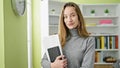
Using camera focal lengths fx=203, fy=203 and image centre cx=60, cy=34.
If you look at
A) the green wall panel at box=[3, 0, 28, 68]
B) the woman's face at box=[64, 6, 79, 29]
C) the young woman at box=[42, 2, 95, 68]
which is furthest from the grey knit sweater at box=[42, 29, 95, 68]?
the green wall panel at box=[3, 0, 28, 68]

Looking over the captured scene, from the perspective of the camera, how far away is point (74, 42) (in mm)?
1538

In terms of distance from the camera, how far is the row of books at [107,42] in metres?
4.45

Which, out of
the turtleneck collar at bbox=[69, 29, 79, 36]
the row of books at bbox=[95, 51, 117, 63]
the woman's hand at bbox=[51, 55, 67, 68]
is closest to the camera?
the woman's hand at bbox=[51, 55, 67, 68]

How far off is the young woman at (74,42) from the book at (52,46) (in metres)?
0.04

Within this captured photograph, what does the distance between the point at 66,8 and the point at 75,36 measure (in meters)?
0.23

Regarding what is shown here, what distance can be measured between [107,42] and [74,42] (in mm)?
3067

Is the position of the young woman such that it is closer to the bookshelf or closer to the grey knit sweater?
the grey knit sweater

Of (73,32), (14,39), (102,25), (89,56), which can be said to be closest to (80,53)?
(89,56)

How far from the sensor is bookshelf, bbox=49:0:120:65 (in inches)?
169

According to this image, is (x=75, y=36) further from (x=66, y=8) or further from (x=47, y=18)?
(x=47, y=18)

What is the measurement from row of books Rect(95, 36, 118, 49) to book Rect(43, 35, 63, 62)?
10.1 feet

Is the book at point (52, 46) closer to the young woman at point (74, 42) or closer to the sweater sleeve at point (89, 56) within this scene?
the young woman at point (74, 42)

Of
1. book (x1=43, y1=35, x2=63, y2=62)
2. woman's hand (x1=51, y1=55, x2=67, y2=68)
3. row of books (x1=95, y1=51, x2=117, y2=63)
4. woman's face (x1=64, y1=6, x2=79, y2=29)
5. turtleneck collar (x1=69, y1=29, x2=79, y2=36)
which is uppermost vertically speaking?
woman's face (x1=64, y1=6, x2=79, y2=29)

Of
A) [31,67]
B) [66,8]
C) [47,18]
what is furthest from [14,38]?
[31,67]
